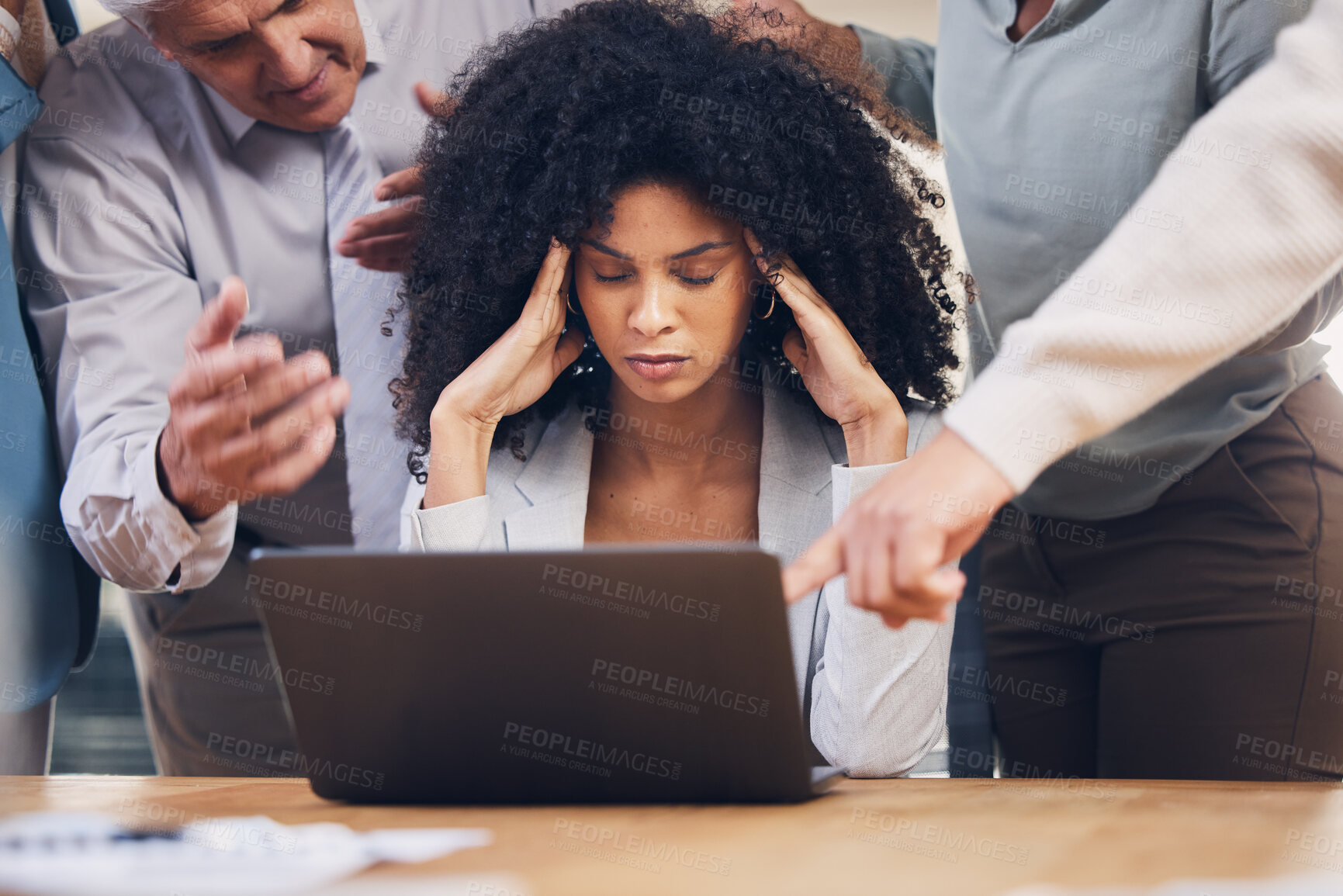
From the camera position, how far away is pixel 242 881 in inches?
26.7

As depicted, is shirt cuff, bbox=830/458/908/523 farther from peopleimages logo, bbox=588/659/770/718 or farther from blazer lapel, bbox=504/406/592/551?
peopleimages logo, bbox=588/659/770/718

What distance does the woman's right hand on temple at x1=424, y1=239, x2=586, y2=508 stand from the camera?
5.11ft

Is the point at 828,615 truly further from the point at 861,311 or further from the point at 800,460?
the point at 861,311

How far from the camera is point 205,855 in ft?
2.46

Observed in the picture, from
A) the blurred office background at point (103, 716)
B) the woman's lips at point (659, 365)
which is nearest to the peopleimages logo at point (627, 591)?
the woman's lips at point (659, 365)

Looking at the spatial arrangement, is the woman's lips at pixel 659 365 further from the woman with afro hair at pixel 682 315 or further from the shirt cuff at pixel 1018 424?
the shirt cuff at pixel 1018 424

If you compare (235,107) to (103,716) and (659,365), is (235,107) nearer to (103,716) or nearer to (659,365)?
(659,365)

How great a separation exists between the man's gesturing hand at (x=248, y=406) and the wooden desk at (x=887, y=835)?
449 millimetres

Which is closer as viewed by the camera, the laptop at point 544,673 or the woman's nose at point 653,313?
the laptop at point 544,673

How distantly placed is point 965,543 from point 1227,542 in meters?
0.98

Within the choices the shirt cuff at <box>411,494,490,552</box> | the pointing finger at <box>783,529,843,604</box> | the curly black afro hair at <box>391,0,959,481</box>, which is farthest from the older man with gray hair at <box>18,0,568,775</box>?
the pointing finger at <box>783,529,843,604</box>

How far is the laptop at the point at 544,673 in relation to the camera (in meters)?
0.85

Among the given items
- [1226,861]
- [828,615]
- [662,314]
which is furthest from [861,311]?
[1226,861]

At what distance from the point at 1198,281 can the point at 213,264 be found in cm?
177
